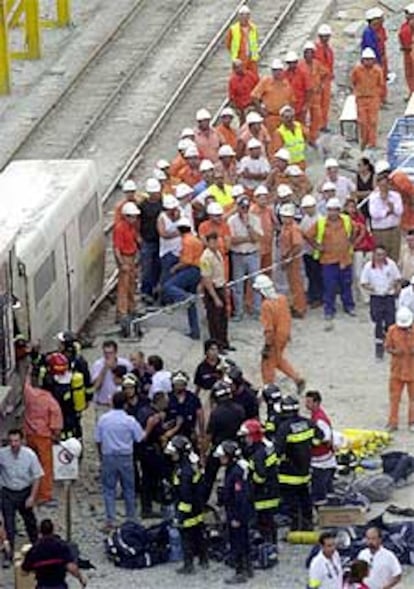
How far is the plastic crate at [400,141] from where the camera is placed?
3559 centimetres

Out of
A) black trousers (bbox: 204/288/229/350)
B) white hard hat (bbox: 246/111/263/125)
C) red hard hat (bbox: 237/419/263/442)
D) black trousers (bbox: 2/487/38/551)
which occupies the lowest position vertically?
black trousers (bbox: 2/487/38/551)

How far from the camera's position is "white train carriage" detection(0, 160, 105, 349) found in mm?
30172

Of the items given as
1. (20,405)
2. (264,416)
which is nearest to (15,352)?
(20,405)

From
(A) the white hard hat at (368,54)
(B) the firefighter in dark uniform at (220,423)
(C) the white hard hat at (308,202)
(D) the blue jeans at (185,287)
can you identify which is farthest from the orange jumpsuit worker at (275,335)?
(A) the white hard hat at (368,54)

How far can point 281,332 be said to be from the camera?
30312 mm

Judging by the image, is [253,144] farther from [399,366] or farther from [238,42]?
[399,366]

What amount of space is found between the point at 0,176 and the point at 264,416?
5250 millimetres

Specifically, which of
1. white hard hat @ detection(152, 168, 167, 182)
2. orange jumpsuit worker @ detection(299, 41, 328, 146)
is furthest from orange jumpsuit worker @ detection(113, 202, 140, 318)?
orange jumpsuit worker @ detection(299, 41, 328, 146)

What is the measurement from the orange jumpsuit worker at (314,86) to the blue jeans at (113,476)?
10181 mm

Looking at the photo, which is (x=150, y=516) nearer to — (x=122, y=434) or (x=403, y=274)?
(x=122, y=434)

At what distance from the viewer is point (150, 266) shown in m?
32.8

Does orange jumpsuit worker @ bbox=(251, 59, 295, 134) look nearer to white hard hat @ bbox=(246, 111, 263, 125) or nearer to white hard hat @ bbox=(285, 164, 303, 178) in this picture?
white hard hat @ bbox=(246, 111, 263, 125)

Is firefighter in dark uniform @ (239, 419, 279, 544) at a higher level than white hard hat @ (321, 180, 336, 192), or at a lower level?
lower

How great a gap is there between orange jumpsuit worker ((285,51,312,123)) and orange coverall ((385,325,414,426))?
7417 millimetres
